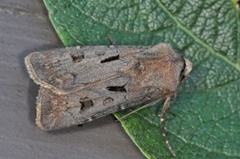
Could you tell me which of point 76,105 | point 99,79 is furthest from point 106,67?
point 76,105

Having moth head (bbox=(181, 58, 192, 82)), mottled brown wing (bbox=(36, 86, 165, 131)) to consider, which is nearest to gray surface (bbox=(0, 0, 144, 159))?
mottled brown wing (bbox=(36, 86, 165, 131))

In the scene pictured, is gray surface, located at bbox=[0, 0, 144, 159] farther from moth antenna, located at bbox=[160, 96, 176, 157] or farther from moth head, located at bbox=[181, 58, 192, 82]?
moth head, located at bbox=[181, 58, 192, 82]

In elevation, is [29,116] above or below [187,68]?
below

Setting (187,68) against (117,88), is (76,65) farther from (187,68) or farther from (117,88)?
(187,68)

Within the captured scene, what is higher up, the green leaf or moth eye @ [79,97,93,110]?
the green leaf

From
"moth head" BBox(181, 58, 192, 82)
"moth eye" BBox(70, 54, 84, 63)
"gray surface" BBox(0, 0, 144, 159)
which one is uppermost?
"moth head" BBox(181, 58, 192, 82)

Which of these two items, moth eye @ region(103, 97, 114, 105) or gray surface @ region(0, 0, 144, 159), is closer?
gray surface @ region(0, 0, 144, 159)

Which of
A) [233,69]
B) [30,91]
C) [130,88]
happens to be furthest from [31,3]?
[233,69]
